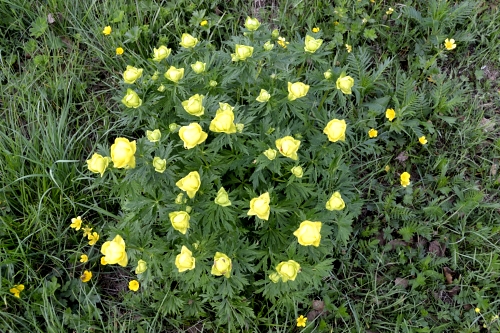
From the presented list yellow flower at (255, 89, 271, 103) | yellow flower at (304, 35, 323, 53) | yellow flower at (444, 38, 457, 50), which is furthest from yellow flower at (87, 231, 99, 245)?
yellow flower at (444, 38, 457, 50)

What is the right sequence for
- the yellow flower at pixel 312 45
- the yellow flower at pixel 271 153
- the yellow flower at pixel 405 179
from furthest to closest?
the yellow flower at pixel 405 179, the yellow flower at pixel 312 45, the yellow flower at pixel 271 153

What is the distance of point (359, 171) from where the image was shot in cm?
279

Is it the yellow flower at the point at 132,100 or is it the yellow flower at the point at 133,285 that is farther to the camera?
the yellow flower at the point at 133,285

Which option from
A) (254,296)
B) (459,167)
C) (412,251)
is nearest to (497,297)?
(412,251)

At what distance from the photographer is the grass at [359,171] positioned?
245 centimetres

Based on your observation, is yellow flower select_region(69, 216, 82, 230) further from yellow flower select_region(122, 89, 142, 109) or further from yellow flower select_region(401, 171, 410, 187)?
yellow flower select_region(401, 171, 410, 187)

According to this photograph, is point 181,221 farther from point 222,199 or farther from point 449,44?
point 449,44

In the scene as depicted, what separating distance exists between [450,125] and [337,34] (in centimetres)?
100

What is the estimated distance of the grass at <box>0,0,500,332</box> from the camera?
2451 mm

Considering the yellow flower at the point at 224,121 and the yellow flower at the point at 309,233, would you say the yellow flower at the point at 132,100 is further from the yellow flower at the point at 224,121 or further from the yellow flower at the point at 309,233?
the yellow flower at the point at 309,233

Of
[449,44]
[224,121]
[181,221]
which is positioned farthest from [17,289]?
[449,44]

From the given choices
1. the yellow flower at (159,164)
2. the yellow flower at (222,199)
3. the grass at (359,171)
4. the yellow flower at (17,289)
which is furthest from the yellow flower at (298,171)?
the yellow flower at (17,289)

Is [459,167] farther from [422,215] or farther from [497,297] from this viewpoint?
[497,297]

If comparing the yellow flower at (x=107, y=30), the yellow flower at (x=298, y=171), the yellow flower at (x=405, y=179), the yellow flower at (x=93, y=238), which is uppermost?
the yellow flower at (x=107, y=30)
